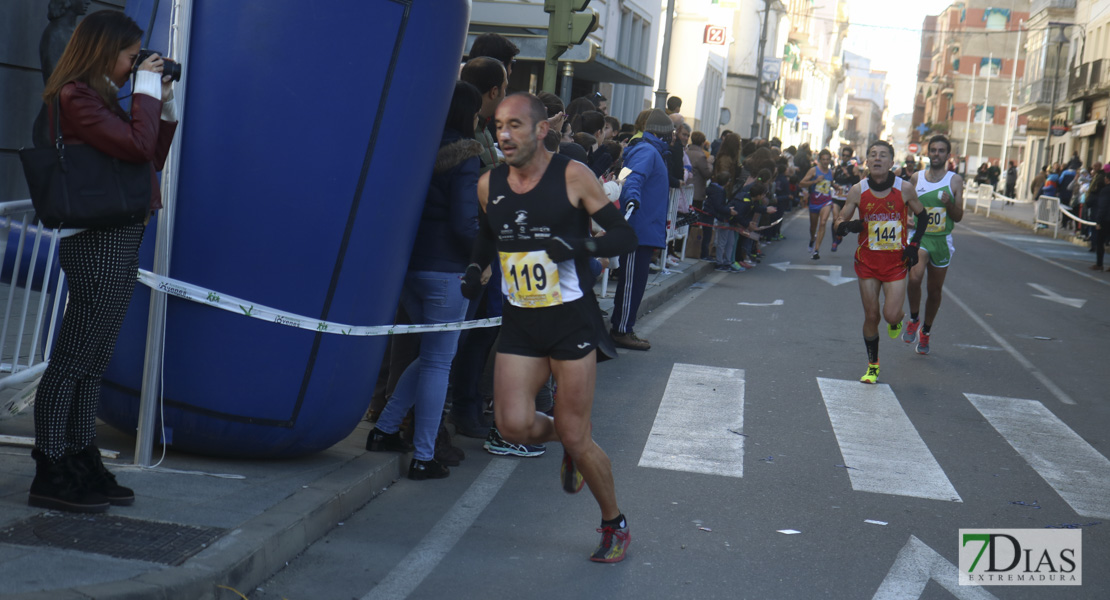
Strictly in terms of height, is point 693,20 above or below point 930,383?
above

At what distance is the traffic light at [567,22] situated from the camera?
8.89 m

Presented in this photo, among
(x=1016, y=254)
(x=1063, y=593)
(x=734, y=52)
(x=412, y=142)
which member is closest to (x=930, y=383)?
(x=1063, y=593)

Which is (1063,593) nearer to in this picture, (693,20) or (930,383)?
(930,383)

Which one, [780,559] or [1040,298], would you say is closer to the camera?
[780,559]

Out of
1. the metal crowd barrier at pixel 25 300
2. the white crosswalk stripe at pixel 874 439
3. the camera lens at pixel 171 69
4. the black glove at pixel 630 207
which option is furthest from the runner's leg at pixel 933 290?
the camera lens at pixel 171 69

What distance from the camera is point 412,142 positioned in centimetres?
512

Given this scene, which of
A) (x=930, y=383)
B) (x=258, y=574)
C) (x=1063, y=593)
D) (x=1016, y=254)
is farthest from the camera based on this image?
(x=1016, y=254)

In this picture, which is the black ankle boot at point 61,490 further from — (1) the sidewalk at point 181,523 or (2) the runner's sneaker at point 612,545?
(2) the runner's sneaker at point 612,545

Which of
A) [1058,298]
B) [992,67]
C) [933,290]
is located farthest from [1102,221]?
[992,67]

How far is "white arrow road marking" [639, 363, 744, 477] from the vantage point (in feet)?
20.9

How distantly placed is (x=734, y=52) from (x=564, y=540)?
5855 centimetres

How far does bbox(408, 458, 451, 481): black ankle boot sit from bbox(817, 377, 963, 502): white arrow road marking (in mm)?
2174

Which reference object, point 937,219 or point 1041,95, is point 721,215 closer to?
point 937,219

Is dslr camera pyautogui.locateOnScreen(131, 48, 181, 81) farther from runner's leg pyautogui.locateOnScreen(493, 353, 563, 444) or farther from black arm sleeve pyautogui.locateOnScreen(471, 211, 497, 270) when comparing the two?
runner's leg pyautogui.locateOnScreen(493, 353, 563, 444)
